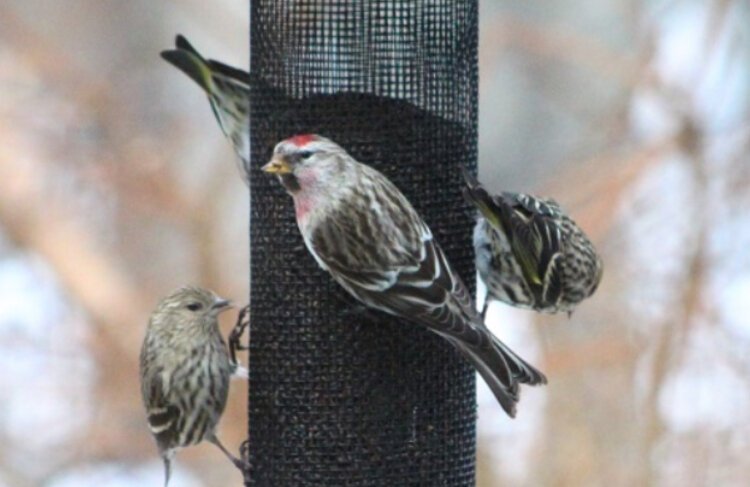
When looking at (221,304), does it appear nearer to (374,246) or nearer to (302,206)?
(302,206)

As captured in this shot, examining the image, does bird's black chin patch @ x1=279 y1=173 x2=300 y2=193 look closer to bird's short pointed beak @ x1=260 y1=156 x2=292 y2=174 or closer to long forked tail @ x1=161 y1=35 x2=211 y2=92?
bird's short pointed beak @ x1=260 y1=156 x2=292 y2=174

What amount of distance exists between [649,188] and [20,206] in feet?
12.7

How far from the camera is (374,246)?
533 centimetres

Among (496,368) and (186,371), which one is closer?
(496,368)

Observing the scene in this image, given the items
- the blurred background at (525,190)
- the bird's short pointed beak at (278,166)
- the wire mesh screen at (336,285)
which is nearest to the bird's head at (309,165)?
the bird's short pointed beak at (278,166)

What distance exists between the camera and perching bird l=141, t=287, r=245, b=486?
19.7 feet

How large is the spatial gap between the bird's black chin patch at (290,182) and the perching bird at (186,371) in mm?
715

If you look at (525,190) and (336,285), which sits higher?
(525,190)

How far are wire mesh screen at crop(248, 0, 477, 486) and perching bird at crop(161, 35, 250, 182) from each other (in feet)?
1.68

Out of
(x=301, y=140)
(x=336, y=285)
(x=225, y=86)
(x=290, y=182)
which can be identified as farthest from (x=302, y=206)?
(x=225, y=86)

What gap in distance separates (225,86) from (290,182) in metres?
1.30

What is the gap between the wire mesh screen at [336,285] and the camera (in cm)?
574

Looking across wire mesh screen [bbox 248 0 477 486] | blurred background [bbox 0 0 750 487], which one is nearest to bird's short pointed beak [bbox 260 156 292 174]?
wire mesh screen [bbox 248 0 477 486]

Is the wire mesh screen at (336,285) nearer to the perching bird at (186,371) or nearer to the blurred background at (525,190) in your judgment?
the perching bird at (186,371)
